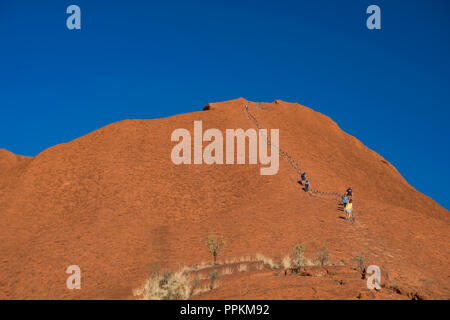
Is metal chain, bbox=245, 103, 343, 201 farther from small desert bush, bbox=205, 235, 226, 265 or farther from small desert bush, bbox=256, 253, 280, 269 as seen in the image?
small desert bush, bbox=256, 253, 280, 269

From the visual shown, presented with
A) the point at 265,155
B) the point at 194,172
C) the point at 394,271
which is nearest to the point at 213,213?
the point at 194,172

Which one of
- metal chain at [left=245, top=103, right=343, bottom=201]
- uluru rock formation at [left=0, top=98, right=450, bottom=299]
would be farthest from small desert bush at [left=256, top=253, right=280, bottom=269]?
metal chain at [left=245, top=103, right=343, bottom=201]

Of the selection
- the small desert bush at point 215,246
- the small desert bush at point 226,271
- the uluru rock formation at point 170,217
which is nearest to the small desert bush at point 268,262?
the uluru rock formation at point 170,217

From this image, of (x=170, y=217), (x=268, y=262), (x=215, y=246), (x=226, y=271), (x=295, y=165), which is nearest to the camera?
(x=226, y=271)

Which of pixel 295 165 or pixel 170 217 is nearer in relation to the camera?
pixel 170 217

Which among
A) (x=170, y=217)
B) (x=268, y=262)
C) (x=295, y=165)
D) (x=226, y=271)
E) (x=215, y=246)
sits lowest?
(x=226, y=271)

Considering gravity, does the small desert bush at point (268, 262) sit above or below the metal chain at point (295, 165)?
below

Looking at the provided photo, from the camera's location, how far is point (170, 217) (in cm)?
2823

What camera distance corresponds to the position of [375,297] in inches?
359

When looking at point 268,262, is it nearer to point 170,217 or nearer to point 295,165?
point 170,217

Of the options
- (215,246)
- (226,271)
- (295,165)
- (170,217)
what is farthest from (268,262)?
(295,165)

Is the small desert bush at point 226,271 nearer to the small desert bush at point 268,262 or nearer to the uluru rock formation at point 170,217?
the small desert bush at point 268,262

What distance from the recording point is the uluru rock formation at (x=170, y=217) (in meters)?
20.3

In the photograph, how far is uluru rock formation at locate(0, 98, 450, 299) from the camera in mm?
20328
